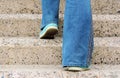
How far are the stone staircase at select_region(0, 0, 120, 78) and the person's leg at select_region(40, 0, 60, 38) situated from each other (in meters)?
0.07

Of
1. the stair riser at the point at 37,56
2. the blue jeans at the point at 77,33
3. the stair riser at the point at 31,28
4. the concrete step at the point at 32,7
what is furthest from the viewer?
the concrete step at the point at 32,7

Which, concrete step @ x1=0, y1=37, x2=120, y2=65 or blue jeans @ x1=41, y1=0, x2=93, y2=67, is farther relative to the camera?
concrete step @ x1=0, y1=37, x2=120, y2=65

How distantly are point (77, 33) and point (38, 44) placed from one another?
0.39 m

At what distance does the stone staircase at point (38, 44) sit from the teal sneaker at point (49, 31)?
1.6 inches

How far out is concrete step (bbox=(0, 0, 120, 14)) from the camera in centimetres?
278

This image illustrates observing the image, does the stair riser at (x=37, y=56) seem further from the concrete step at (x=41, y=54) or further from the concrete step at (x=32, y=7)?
the concrete step at (x=32, y=7)

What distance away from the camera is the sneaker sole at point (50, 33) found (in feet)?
7.39

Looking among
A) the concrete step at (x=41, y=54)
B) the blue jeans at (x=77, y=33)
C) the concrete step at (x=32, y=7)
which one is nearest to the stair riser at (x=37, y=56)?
the concrete step at (x=41, y=54)

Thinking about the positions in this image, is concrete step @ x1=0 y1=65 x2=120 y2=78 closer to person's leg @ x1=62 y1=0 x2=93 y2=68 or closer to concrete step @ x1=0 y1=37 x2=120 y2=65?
person's leg @ x1=62 y1=0 x2=93 y2=68

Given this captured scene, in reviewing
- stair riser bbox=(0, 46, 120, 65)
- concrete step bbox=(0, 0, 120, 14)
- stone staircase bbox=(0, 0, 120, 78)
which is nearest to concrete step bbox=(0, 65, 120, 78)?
stone staircase bbox=(0, 0, 120, 78)

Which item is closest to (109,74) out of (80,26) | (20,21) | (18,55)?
(80,26)

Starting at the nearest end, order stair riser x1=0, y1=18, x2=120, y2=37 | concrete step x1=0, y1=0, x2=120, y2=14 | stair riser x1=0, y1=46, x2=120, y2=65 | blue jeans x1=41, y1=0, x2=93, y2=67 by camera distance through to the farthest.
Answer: blue jeans x1=41, y1=0, x2=93, y2=67 → stair riser x1=0, y1=46, x2=120, y2=65 → stair riser x1=0, y1=18, x2=120, y2=37 → concrete step x1=0, y1=0, x2=120, y2=14

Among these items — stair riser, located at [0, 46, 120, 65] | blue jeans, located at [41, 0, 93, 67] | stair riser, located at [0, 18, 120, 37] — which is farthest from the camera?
stair riser, located at [0, 18, 120, 37]

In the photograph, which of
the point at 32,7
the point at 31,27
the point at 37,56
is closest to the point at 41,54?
the point at 37,56
